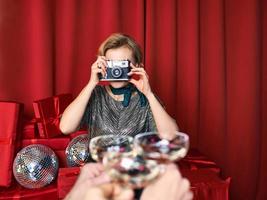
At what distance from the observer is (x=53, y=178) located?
1587 mm

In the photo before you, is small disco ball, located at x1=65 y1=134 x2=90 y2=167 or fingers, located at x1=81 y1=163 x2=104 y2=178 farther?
small disco ball, located at x1=65 y1=134 x2=90 y2=167

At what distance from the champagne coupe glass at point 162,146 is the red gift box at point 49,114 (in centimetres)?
106

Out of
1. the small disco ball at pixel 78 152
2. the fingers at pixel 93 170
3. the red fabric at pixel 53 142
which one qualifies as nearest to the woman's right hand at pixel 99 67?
the small disco ball at pixel 78 152

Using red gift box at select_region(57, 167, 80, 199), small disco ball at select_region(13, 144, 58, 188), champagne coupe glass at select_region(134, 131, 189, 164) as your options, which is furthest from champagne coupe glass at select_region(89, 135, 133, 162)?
small disco ball at select_region(13, 144, 58, 188)

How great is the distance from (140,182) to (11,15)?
1561mm

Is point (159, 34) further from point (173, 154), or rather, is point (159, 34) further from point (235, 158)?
point (173, 154)

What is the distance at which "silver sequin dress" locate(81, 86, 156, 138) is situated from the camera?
4.49 feet

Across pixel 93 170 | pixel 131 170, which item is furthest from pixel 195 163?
pixel 131 170

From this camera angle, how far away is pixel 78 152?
1571 millimetres

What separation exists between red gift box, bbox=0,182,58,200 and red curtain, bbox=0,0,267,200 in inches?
19.3

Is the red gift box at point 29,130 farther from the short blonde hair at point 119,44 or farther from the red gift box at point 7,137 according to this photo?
the short blonde hair at point 119,44

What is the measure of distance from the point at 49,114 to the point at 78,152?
0.78ft

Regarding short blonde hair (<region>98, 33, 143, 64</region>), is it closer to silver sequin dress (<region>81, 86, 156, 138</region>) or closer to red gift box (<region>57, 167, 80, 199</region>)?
silver sequin dress (<region>81, 86, 156, 138</region>)

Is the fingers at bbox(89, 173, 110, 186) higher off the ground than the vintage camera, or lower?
lower
